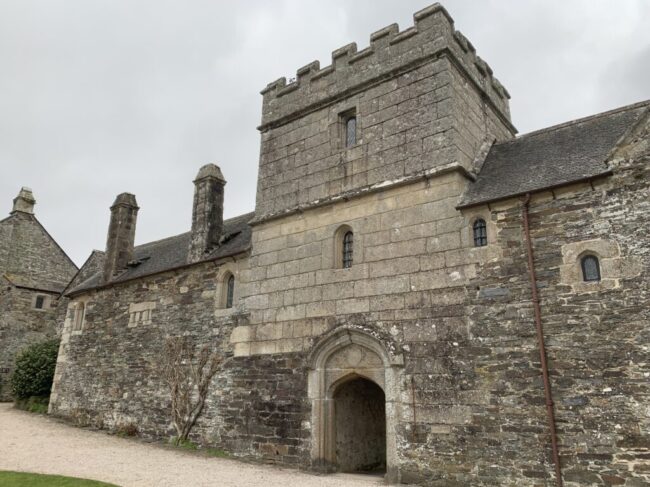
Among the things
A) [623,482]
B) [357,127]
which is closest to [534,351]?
[623,482]

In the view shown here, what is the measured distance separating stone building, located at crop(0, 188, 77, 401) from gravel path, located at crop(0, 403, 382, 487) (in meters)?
10.1

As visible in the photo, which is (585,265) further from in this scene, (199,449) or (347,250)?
(199,449)

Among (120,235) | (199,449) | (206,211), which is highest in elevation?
(120,235)

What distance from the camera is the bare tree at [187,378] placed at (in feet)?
40.4

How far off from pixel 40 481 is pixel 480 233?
26.7 ft

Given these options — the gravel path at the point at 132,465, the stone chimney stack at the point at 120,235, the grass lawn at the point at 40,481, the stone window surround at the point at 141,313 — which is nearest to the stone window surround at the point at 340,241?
the gravel path at the point at 132,465

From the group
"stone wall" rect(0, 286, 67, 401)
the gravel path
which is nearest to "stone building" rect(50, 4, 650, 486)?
the gravel path

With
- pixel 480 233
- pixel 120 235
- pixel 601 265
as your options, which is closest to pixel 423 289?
pixel 480 233

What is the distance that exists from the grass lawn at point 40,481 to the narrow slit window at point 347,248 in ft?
18.6

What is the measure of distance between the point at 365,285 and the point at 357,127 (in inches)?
141

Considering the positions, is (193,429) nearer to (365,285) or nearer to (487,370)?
(365,285)

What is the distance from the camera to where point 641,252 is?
293 inches

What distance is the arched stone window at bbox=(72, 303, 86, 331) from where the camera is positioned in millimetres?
17656

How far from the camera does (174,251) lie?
16.6 meters
